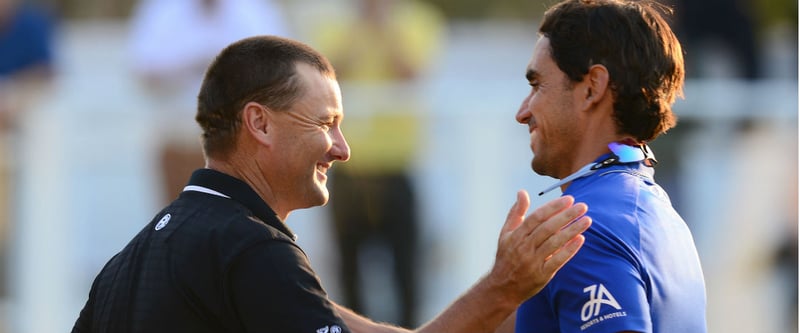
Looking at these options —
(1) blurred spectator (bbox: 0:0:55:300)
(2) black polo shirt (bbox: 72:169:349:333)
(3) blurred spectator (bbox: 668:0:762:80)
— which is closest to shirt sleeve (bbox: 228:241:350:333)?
(2) black polo shirt (bbox: 72:169:349:333)

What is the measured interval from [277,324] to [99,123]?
542 centimetres

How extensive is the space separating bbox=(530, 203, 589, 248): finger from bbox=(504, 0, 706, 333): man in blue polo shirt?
11 cm

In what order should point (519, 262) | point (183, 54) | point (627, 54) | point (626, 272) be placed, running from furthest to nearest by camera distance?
1. point (183, 54)
2. point (627, 54)
3. point (519, 262)
4. point (626, 272)

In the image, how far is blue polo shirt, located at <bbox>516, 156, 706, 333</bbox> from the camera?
375 cm

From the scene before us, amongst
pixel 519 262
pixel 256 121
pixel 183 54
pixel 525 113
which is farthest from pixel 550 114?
pixel 183 54

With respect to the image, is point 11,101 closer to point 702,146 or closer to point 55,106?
point 55,106

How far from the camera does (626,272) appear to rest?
3756 mm

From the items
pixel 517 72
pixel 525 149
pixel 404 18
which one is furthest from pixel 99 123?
pixel 517 72

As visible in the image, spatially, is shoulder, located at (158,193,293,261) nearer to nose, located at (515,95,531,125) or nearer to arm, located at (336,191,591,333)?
arm, located at (336,191,591,333)

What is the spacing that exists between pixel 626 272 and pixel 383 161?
4734 mm

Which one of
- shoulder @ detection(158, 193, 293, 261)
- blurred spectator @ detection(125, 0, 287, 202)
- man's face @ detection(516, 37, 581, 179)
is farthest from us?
blurred spectator @ detection(125, 0, 287, 202)

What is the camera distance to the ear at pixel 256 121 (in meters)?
4.14

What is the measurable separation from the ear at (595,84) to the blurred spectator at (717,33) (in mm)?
5247

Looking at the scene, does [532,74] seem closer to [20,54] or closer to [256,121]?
[256,121]
